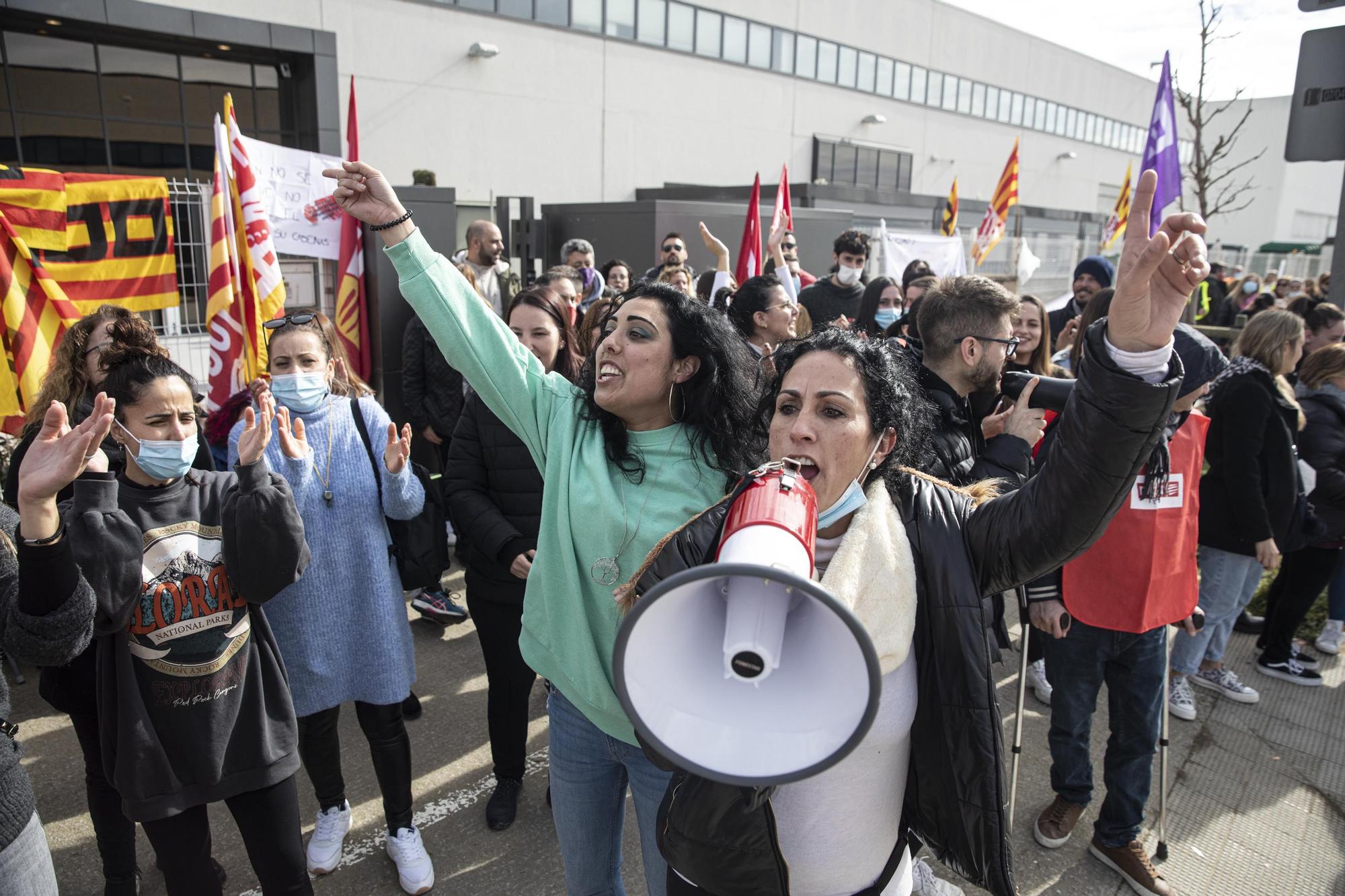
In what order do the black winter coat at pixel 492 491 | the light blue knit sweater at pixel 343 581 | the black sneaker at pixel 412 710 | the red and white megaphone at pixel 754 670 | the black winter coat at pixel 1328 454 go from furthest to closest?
the black winter coat at pixel 1328 454
the black sneaker at pixel 412 710
the black winter coat at pixel 492 491
the light blue knit sweater at pixel 343 581
the red and white megaphone at pixel 754 670

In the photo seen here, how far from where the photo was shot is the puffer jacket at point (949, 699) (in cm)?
154

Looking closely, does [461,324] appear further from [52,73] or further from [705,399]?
[52,73]

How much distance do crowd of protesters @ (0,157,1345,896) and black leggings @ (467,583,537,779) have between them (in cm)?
2

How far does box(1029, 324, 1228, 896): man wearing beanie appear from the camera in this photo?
284 cm

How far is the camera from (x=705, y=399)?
2180mm

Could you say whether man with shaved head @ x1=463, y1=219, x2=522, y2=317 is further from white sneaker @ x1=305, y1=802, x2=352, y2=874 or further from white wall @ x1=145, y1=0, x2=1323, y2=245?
white wall @ x1=145, y1=0, x2=1323, y2=245

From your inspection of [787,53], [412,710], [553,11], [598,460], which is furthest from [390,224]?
[787,53]

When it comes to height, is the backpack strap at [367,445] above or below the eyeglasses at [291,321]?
below

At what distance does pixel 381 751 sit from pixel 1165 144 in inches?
263

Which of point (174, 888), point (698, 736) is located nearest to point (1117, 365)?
point (698, 736)

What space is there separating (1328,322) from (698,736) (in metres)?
5.62

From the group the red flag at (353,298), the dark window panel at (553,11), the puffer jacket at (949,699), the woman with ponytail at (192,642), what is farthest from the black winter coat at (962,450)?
the dark window panel at (553,11)

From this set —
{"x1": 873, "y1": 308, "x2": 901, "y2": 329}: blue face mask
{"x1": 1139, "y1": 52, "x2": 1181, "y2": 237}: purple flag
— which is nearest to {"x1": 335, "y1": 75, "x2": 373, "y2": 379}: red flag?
{"x1": 873, "y1": 308, "x2": 901, "y2": 329}: blue face mask

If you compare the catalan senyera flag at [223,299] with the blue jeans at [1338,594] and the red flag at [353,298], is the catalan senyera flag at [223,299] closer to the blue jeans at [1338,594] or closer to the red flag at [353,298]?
the red flag at [353,298]
